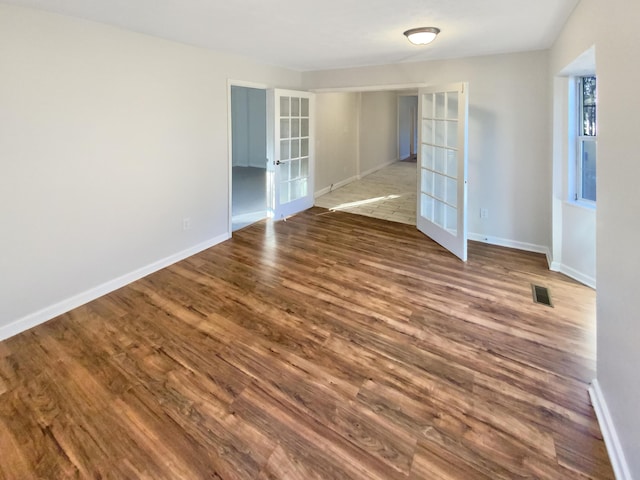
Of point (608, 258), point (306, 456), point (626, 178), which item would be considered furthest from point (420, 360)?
point (626, 178)

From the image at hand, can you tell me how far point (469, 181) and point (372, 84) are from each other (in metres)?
1.99

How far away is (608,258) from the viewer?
1.71 m

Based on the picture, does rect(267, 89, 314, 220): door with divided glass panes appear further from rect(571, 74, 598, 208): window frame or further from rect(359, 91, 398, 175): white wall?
rect(571, 74, 598, 208): window frame

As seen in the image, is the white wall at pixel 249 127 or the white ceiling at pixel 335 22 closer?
the white ceiling at pixel 335 22

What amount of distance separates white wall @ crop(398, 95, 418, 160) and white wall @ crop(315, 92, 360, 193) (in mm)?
4110

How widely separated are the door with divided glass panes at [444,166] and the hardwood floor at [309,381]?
880 mm

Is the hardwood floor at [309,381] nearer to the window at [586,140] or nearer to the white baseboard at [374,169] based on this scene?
Answer: the window at [586,140]

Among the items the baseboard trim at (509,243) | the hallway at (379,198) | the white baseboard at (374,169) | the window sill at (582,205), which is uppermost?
the white baseboard at (374,169)

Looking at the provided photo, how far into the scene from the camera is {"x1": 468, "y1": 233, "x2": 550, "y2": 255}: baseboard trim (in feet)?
13.9

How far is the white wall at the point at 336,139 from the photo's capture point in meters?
7.12

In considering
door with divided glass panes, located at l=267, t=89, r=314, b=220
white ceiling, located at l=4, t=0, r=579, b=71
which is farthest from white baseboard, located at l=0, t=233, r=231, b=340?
white ceiling, located at l=4, t=0, r=579, b=71

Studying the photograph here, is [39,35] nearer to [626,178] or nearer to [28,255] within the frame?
[28,255]

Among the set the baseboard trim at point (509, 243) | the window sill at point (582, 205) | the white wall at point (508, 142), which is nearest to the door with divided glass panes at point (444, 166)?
the white wall at point (508, 142)

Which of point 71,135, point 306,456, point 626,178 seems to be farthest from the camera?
point 71,135
